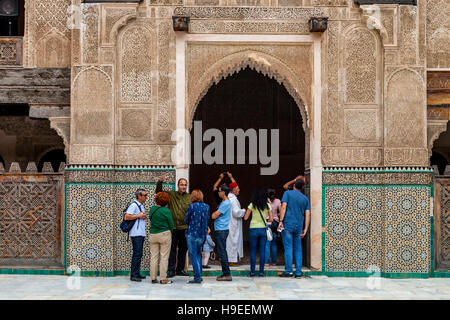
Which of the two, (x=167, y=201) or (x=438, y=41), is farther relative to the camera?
(x=438, y=41)

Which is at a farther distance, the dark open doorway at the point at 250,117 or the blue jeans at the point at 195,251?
the dark open doorway at the point at 250,117

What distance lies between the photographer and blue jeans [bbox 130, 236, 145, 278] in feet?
26.4

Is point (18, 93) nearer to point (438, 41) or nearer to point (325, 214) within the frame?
point (325, 214)

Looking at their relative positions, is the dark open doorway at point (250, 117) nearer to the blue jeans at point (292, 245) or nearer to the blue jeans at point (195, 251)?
the blue jeans at point (292, 245)

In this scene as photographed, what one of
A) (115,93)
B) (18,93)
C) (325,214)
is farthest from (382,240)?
(18,93)

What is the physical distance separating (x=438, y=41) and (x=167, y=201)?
4.27m

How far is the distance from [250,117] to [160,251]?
6.26 m

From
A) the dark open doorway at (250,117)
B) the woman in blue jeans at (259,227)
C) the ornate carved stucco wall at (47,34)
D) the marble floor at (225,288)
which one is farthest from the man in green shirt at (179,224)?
the dark open doorway at (250,117)

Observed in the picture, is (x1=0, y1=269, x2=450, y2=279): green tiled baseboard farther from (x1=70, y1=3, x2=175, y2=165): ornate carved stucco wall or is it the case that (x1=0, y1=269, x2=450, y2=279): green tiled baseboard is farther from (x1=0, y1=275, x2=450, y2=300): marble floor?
(x1=70, y1=3, x2=175, y2=165): ornate carved stucco wall

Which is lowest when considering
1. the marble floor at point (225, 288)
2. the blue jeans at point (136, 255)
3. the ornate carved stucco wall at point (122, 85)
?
the marble floor at point (225, 288)

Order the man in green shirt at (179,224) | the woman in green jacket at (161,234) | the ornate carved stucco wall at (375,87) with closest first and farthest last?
the woman in green jacket at (161,234) → the man in green shirt at (179,224) → the ornate carved stucco wall at (375,87)

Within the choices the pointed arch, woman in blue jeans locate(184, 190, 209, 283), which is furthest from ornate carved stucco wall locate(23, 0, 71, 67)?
woman in blue jeans locate(184, 190, 209, 283)

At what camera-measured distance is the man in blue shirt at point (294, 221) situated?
840 centimetres

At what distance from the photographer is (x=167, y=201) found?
788 cm
